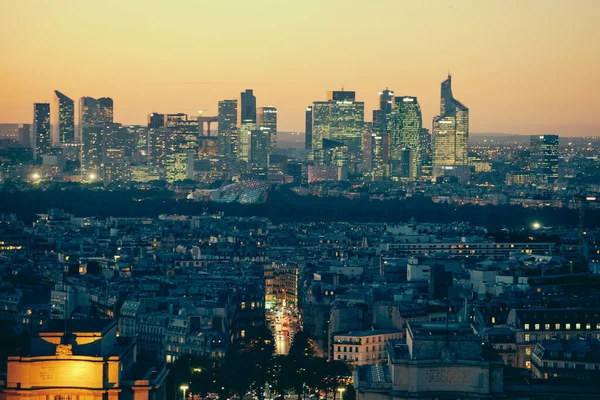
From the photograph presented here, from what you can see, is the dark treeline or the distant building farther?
the dark treeline

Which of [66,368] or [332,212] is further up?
[332,212]

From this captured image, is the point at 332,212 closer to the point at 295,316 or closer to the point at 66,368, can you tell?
the point at 295,316

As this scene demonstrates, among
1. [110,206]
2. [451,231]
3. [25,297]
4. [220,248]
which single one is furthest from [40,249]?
[110,206]

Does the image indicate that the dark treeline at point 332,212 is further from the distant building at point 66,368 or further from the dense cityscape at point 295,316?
the distant building at point 66,368

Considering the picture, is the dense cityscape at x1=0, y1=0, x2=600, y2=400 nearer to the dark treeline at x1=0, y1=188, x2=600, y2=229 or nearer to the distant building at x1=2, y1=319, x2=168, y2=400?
the distant building at x1=2, y1=319, x2=168, y2=400

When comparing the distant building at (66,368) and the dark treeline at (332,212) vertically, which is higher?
the dark treeline at (332,212)

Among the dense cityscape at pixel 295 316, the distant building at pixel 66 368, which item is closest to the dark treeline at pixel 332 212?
the dense cityscape at pixel 295 316

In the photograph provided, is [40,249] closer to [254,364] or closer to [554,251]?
[554,251]

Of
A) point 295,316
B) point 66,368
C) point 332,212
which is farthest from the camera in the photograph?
point 332,212

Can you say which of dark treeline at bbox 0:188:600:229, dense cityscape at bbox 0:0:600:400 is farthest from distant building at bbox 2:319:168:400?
dark treeline at bbox 0:188:600:229

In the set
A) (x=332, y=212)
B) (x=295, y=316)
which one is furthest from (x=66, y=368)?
(x=332, y=212)

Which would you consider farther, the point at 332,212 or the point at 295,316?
the point at 332,212

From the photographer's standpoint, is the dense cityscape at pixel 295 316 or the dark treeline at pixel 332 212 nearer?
the dense cityscape at pixel 295 316
